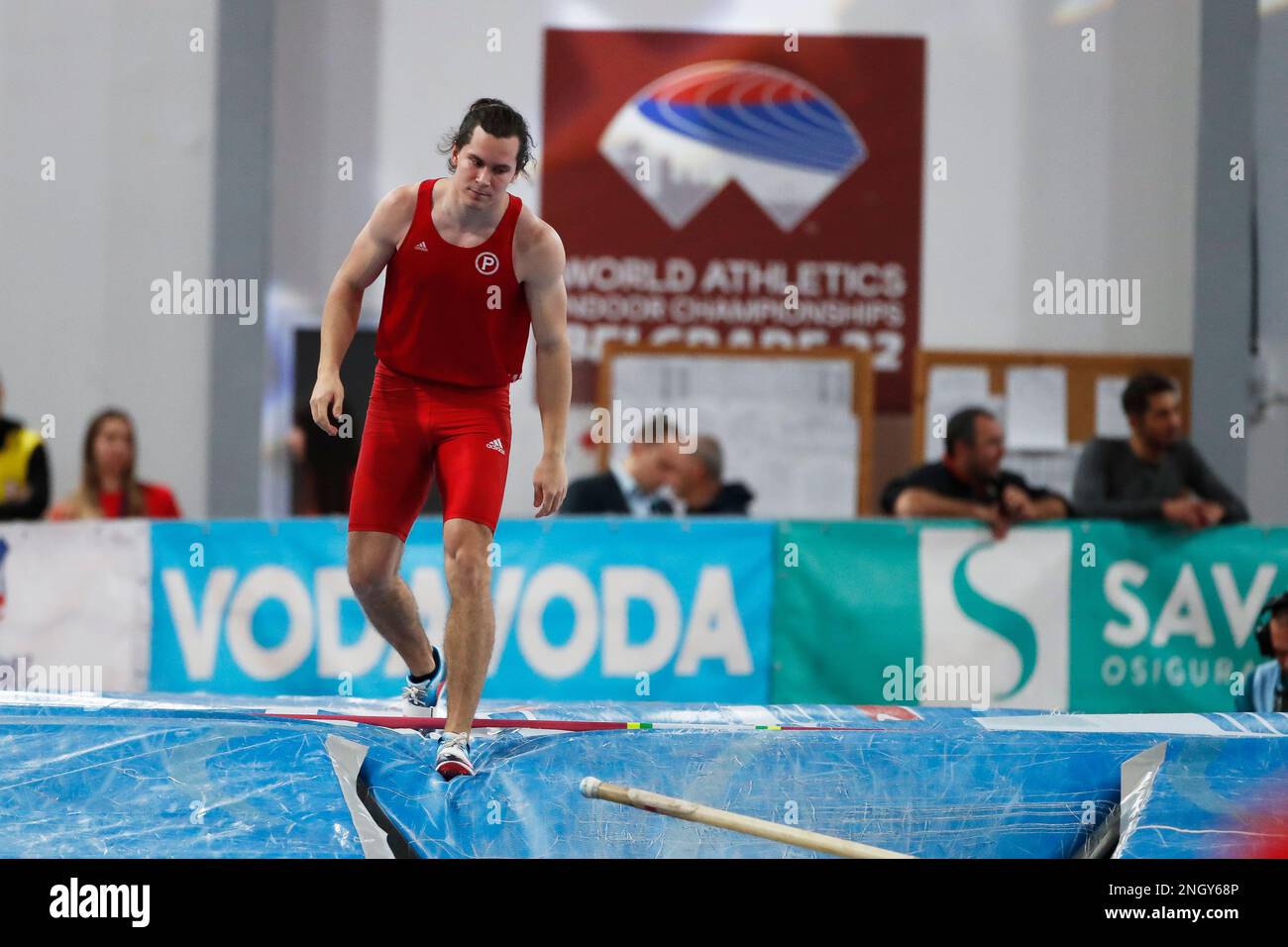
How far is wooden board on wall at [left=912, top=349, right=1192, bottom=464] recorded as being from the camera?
9.50 meters

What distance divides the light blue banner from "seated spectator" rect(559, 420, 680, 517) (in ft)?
2.75

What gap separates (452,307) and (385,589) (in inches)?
35.8

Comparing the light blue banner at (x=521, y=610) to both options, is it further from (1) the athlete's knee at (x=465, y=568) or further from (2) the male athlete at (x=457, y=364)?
(1) the athlete's knee at (x=465, y=568)

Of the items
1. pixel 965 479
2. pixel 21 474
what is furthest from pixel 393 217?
pixel 21 474

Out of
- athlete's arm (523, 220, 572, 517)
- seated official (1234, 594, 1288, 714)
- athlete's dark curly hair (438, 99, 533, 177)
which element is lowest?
seated official (1234, 594, 1288, 714)

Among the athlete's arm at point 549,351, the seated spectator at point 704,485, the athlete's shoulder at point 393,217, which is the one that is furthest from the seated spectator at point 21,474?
the athlete's arm at point 549,351

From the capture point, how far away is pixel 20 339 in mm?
9500

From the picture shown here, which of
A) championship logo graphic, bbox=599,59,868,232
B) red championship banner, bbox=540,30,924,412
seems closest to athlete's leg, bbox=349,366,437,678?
red championship banner, bbox=540,30,924,412

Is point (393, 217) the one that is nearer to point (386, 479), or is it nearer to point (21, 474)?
point (386, 479)

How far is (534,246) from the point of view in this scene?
14.2 feet

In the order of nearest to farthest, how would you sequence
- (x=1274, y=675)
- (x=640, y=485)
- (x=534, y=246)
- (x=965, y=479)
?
(x=534, y=246) < (x=1274, y=675) < (x=965, y=479) < (x=640, y=485)

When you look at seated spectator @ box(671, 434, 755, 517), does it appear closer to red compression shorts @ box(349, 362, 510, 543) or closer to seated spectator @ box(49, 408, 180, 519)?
seated spectator @ box(49, 408, 180, 519)
